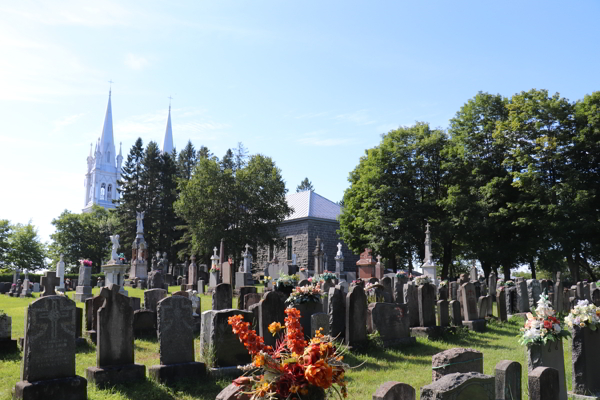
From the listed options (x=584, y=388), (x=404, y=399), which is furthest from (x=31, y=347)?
(x=584, y=388)

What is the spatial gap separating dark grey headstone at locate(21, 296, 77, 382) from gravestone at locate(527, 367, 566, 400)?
541 centimetres

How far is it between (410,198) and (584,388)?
2759 cm

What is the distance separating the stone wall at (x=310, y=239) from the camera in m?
44.7

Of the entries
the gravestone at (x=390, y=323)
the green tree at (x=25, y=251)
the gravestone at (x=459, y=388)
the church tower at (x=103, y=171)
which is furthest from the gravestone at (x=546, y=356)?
the church tower at (x=103, y=171)

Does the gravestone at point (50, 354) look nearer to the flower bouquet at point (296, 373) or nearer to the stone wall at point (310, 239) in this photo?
the flower bouquet at point (296, 373)

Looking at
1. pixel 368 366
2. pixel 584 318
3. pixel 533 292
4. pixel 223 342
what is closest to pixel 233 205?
pixel 533 292

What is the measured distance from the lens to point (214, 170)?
130 ft

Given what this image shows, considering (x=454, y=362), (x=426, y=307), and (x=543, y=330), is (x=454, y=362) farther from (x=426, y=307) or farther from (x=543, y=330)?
(x=426, y=307)

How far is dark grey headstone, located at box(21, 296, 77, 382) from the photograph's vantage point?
6.04 meters

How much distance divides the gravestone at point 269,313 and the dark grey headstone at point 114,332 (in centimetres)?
220

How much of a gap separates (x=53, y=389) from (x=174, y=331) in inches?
70.8

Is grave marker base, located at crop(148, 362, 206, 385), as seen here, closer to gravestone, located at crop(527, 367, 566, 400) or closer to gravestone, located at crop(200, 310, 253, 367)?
gravestone, located at crop(200, 310, 253, 367)

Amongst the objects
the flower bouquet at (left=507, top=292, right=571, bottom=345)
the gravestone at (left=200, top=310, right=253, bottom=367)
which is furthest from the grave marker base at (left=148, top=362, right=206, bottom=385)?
the flower bouquet at (left=507, top=292, right=571, bottom=345)

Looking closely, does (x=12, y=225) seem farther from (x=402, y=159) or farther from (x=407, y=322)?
(x=407, y=322)
